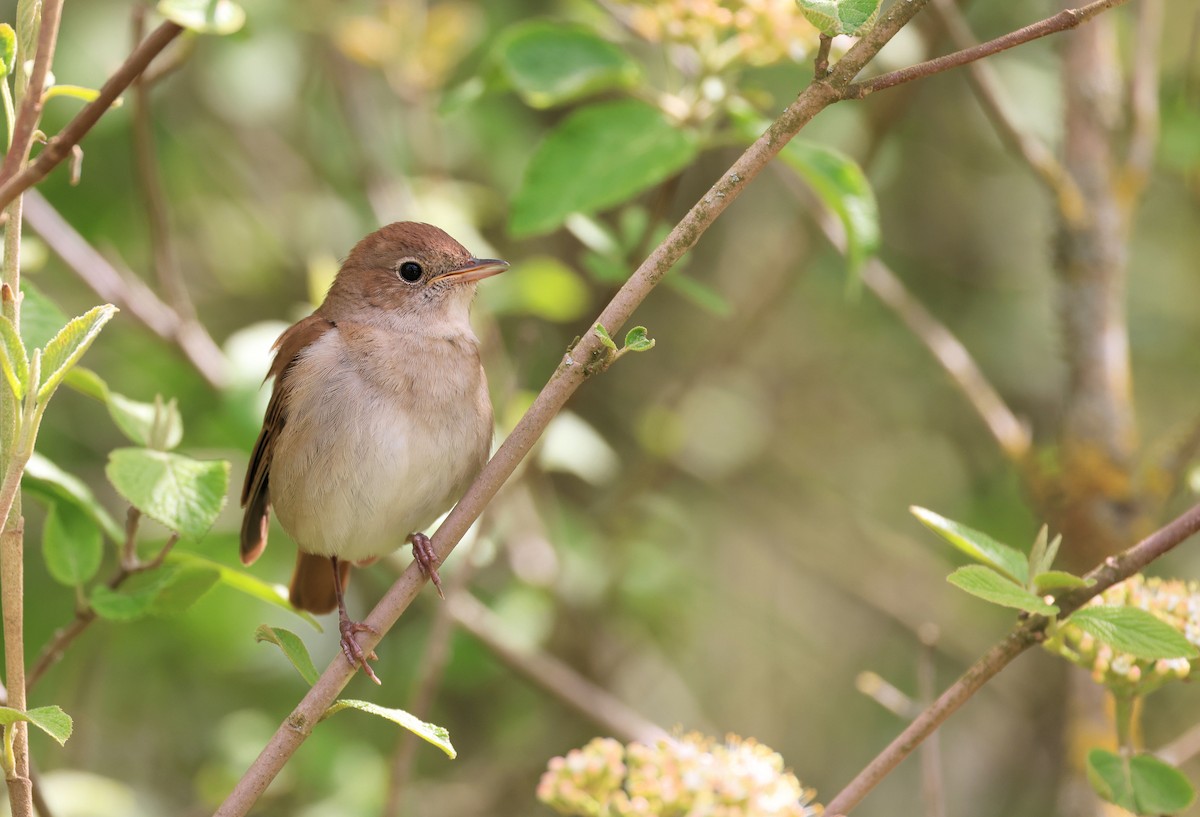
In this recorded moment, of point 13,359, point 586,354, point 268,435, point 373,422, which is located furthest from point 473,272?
point 13,359

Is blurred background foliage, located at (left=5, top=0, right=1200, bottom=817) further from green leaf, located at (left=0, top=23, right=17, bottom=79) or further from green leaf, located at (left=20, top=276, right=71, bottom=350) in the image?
green leaf, located at (left=0, top=23, right=17, bottom=79)

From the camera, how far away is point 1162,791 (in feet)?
7.59

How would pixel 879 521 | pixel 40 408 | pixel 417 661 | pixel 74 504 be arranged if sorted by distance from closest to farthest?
pixel 40 408, pixel 74 504, pixel 417 661, pixel 879 521

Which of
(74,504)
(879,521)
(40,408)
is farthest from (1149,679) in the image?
(879,521)

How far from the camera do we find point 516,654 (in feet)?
15.0

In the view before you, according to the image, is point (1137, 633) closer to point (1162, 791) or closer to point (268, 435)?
point (1162, 791)

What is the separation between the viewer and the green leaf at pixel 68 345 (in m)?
1.89

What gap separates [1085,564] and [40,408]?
283 cm

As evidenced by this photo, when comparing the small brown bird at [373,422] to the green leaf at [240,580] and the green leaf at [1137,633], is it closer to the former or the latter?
the green leaf at [240,580]

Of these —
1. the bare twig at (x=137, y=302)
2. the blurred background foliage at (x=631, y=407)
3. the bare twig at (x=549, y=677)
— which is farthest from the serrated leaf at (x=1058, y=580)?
the bare twig at (x=137, y=302)

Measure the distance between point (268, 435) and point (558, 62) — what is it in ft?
4.54

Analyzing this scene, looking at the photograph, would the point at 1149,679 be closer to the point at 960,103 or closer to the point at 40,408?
the point at 40,408

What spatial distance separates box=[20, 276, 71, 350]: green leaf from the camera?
257cm

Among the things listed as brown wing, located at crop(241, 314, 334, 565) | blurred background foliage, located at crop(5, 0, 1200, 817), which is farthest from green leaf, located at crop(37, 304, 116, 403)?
blurred background foliage, located at crop(5, 0, 1200, 817)
